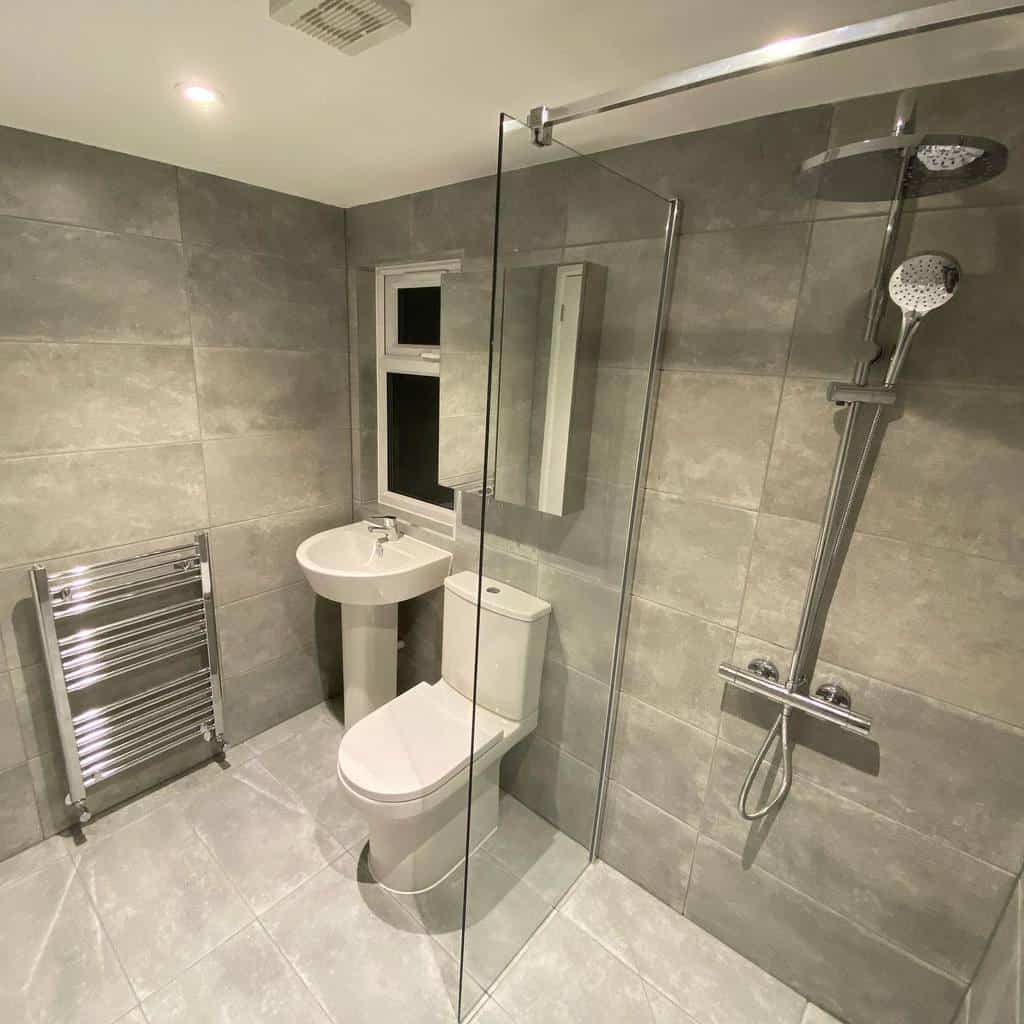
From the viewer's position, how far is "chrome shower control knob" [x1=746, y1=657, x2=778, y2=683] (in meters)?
1.42

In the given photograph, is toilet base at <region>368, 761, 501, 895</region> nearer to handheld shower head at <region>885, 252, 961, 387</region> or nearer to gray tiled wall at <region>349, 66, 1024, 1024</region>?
gray tiled wall at <region>349, 66, 1024, 1024</region>

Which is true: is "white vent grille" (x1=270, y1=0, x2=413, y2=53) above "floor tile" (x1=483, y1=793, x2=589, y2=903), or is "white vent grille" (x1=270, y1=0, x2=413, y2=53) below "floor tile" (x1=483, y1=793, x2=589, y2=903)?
above

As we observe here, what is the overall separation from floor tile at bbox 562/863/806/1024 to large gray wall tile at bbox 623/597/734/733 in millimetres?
687

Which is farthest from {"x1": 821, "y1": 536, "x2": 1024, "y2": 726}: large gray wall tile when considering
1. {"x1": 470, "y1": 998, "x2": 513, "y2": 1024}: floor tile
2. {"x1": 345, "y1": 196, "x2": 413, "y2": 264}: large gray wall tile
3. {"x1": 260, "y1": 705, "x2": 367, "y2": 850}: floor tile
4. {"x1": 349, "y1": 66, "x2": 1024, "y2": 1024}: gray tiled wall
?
{"x1": 345, "y1": 196, "x2": 413, "y2": 264}: large gray wall tile

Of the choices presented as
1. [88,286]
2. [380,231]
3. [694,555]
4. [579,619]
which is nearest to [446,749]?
[579,619]

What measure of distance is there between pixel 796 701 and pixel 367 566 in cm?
164

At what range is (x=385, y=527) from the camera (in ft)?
7.77

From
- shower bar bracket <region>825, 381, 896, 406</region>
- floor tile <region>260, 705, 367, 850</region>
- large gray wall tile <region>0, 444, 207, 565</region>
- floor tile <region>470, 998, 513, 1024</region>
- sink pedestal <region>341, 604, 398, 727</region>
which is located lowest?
floor tile <region>470, 998, 513, 1024</region>

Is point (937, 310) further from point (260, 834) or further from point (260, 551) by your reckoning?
point (260, 834)

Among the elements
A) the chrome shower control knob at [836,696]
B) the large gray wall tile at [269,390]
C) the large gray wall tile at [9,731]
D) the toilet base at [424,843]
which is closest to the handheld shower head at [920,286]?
the chrome shower control knob at [836,696]

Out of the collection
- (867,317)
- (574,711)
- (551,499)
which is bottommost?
(574,711)

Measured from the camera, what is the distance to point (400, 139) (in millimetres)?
1486

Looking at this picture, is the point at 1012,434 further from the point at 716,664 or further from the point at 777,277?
the point at 716,664

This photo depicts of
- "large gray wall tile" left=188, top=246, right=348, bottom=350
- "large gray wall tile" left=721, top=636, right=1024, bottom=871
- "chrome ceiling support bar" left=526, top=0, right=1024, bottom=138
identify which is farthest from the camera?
"large gray wall tile" left=188, top=246, right=348, bottom=350
